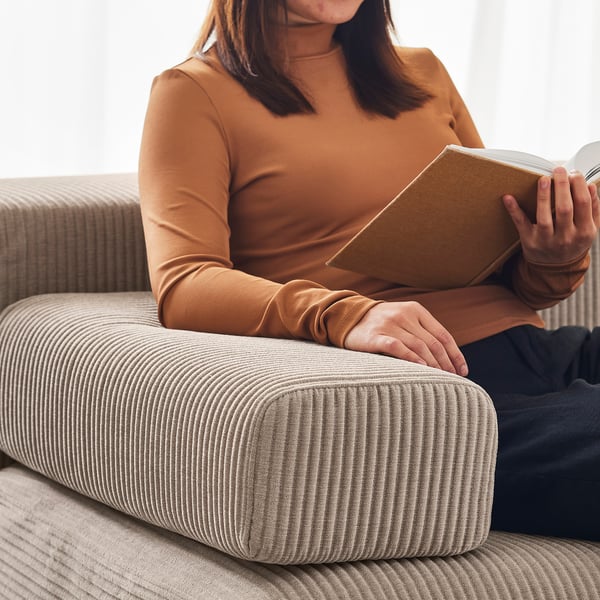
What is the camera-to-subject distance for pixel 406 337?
995 millimetres

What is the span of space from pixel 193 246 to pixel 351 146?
252mm

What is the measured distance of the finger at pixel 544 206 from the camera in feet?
3.53

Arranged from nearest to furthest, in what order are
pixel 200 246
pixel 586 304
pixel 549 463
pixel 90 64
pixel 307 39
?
1. pixel 549 463
2. pixel 200 246
3. pixel 307 39
4. pixel 586 304
5. pixel 90 64

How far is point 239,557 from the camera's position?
85cm

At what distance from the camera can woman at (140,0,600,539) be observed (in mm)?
1005

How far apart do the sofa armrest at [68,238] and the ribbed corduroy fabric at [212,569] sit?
30cm

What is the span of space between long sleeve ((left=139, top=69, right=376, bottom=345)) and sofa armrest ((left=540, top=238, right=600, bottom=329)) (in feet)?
1.87

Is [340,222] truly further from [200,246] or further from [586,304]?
[586,304]

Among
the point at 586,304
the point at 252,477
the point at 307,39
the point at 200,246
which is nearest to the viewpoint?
the point at 252,477

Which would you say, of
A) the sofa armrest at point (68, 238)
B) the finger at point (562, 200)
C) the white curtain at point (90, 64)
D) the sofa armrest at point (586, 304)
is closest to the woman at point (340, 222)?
the finger at point (562, 200)

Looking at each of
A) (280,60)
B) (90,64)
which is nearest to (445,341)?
(280,60)

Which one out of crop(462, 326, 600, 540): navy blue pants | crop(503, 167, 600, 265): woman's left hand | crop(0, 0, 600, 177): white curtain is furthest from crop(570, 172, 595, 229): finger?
crop(0, 0, 600, 177): white curtain

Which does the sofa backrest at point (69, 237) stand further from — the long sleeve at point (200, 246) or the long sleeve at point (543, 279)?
the long sleeve at point (543, 279)

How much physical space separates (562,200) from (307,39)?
1.55 feet
